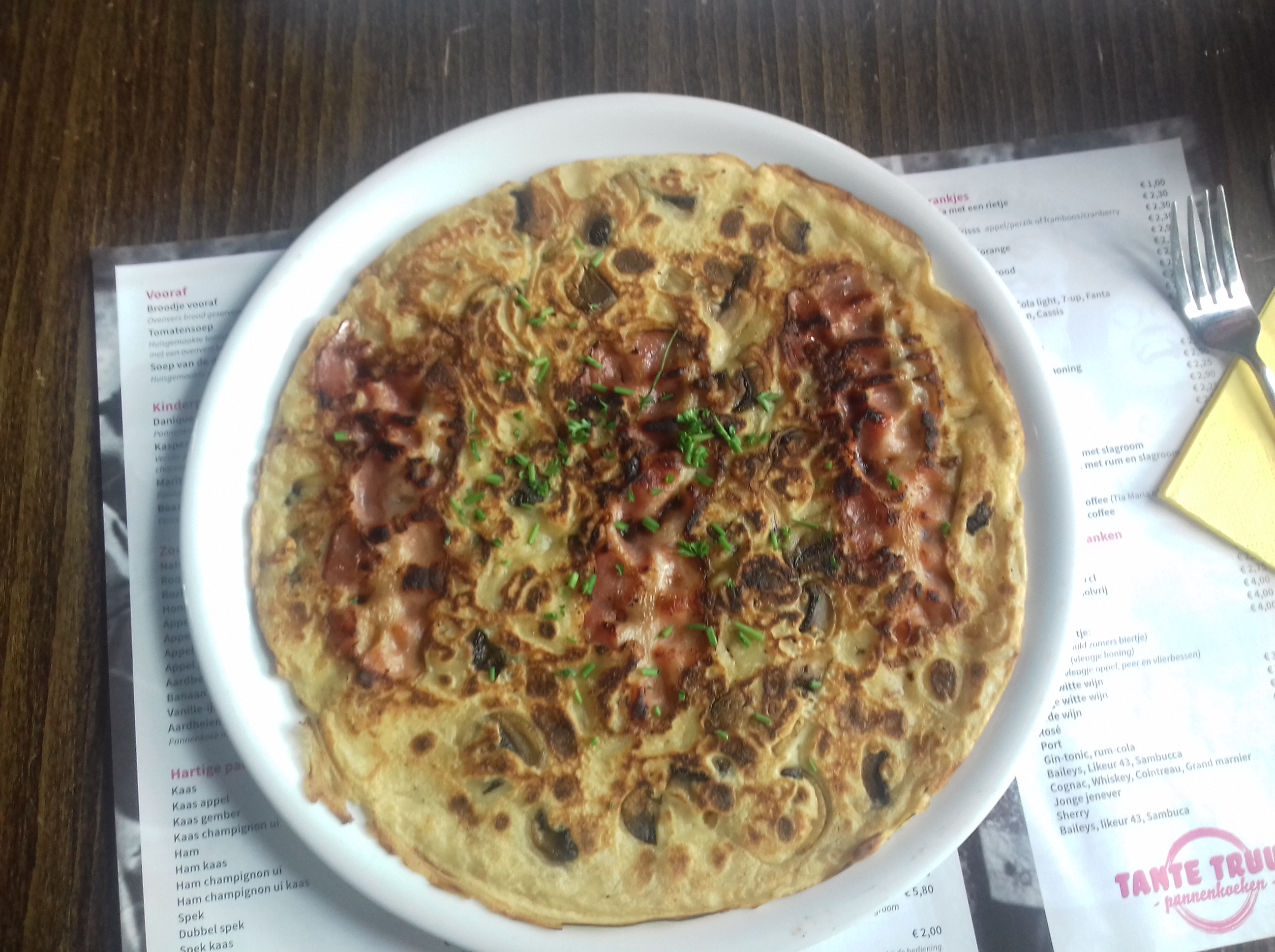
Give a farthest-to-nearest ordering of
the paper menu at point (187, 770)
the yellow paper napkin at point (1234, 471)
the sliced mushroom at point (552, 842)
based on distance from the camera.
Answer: the yellow paper napkin at point (1234, 471) < the paper menu at point (187, 770) < the sliced mushroom at point (552, 842)

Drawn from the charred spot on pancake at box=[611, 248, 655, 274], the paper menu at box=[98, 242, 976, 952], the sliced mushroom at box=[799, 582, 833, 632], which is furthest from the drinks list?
the charred spot on pancake at box=[611, 248, 655, 274]

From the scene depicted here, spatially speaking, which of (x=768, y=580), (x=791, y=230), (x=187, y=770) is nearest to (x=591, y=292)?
(x=791, y=230)

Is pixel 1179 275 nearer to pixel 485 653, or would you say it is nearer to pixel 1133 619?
pixel 1133 619

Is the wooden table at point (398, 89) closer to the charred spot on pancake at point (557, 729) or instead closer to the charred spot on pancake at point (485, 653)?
the charred spot on pancake at point (485, 653)

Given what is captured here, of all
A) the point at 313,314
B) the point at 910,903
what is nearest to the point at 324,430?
the point at 313,314

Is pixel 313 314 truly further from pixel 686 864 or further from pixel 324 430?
pixel 686 864

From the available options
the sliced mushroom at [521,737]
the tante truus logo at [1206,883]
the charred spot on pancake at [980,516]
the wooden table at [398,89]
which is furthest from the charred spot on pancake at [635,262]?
the tante truus logo at [1206,883]

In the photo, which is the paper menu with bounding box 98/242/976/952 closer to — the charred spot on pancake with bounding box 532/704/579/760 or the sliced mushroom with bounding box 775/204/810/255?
the charred spot on pancake with bounding box 532/704/579/760
